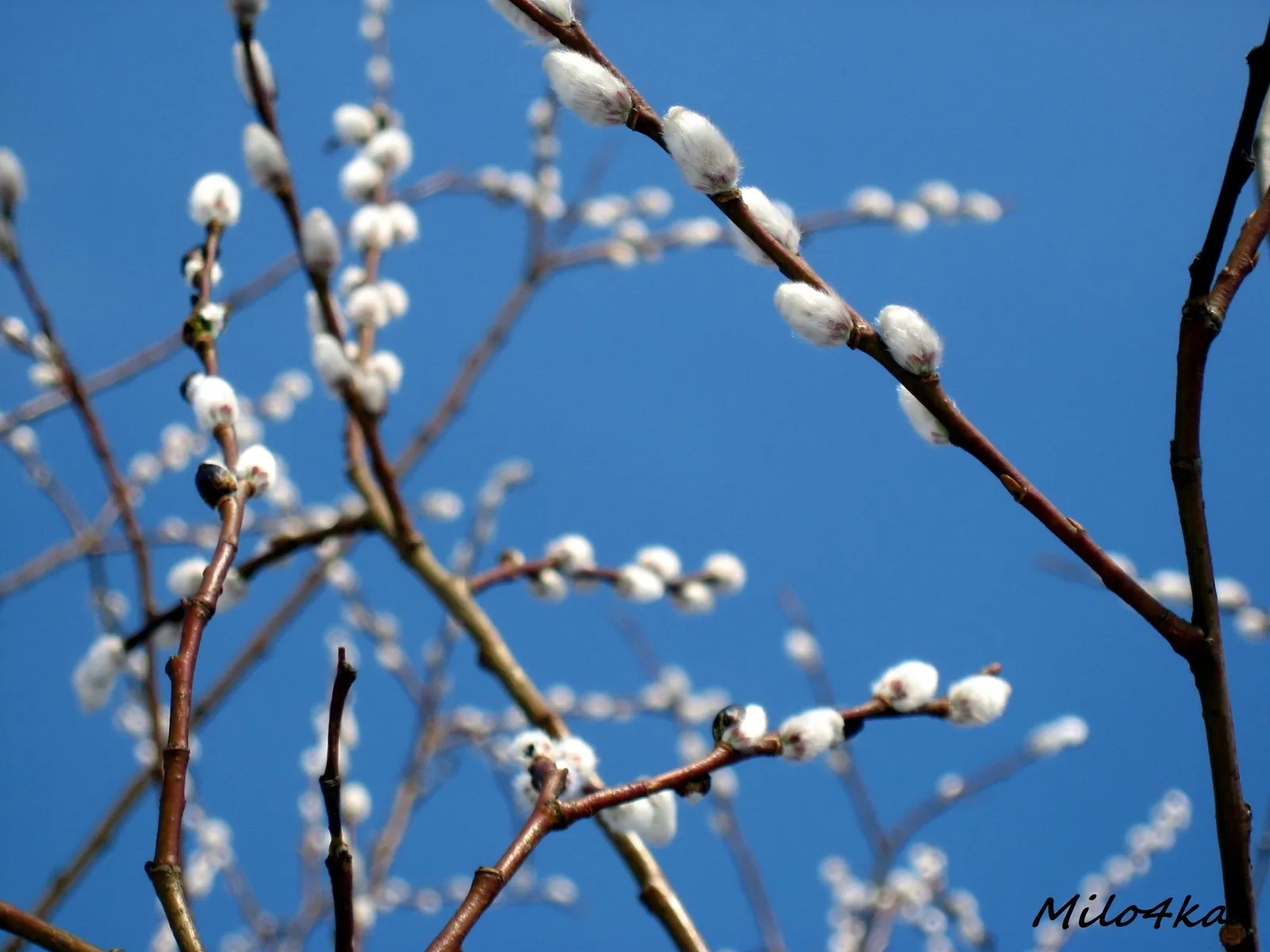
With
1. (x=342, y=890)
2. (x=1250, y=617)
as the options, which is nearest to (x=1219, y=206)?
(x=342, y=890)

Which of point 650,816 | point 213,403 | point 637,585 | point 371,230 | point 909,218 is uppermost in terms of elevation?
point 909,218

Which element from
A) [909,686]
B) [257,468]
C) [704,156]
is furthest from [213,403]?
[909,686]

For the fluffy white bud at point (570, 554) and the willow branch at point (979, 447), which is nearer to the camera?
the willow branch at point (979, 447)

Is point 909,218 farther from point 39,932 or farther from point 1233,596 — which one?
point 39,932

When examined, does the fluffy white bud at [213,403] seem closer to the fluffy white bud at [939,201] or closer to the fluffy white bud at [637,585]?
the fluffy white bud at [637,585]

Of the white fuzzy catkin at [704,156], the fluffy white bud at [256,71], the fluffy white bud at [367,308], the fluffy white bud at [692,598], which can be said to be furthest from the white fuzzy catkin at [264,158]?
the fluffy white bud at [692,598]

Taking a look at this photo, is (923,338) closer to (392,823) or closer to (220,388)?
(220,388)

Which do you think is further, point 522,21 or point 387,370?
point 387,370
